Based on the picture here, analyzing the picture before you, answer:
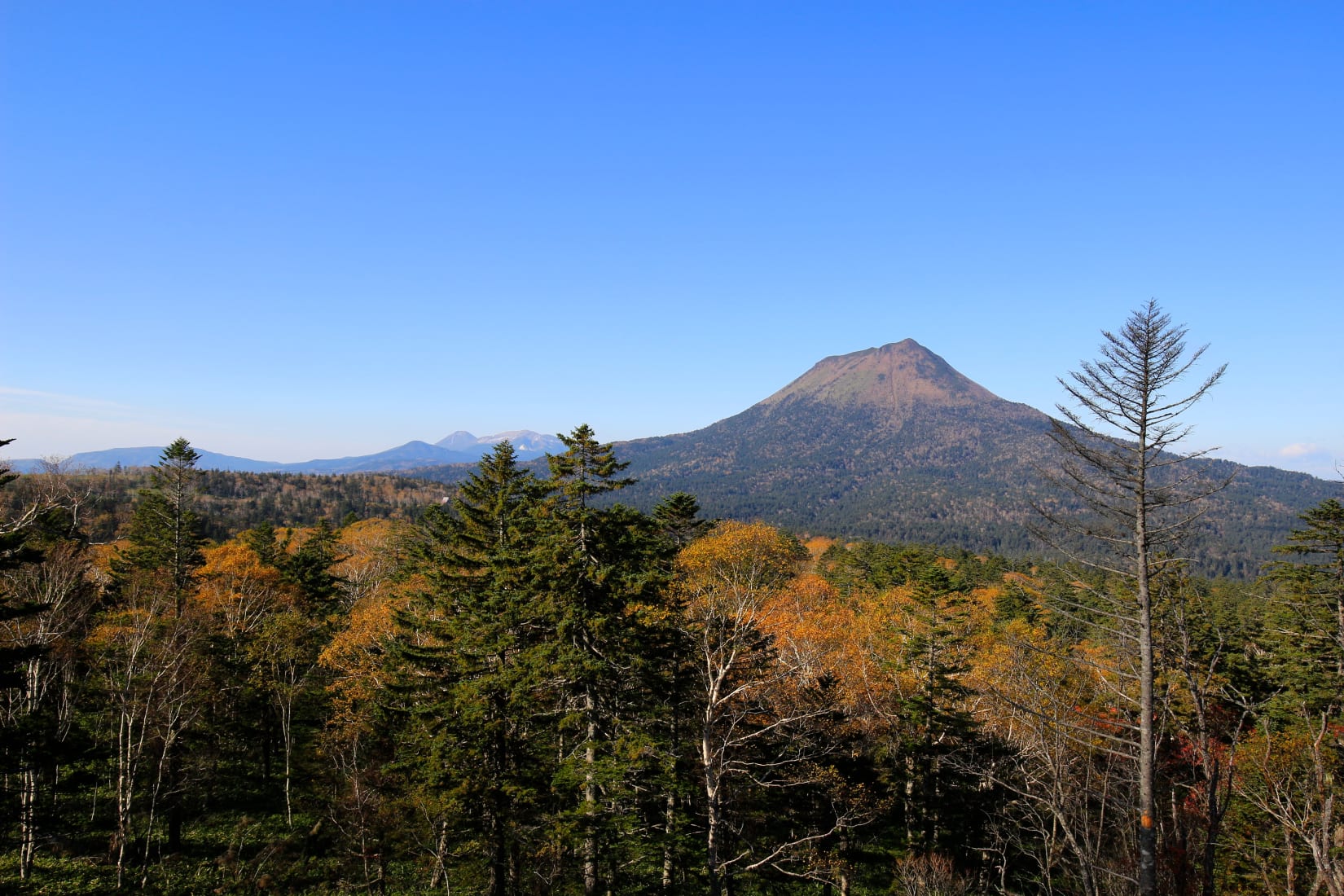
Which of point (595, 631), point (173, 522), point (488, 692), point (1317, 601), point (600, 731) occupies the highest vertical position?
point (173, 522)

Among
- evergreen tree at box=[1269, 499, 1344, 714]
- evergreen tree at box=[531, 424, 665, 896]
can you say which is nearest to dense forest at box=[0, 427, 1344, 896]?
evergreen tree at box=[531, 424, 665, 896]

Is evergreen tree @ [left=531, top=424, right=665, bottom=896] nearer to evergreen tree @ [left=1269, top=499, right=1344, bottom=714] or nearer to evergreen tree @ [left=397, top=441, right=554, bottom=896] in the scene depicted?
evergreen tree @ [left=397, top=441, right=554, bottom=896]

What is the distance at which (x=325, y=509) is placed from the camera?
154875 millimetres

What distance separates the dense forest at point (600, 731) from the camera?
Answer: 17047 millimetres

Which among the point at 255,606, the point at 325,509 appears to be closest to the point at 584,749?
the point at 255,606

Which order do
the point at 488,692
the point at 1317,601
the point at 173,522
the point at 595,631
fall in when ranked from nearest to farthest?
the point at 595,631
the point at 488,692
the point at 1317,601
the point at 173,522

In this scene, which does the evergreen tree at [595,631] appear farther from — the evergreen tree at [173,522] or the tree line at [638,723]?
the evergreen tree at [173,522]

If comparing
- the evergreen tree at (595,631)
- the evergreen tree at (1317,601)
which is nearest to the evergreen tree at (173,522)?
the evergreen tree at (595,631)

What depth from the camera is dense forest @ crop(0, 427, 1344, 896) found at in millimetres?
17047

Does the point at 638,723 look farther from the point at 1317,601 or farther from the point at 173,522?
the point at 173,522

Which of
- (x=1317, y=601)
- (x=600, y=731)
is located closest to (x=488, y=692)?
(x=600, y=731)

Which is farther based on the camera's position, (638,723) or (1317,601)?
(1317,601)

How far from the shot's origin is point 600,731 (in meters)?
18.7

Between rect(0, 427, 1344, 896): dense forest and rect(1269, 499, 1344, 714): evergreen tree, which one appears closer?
rect(0, 427, 1344, 896): dense forest
